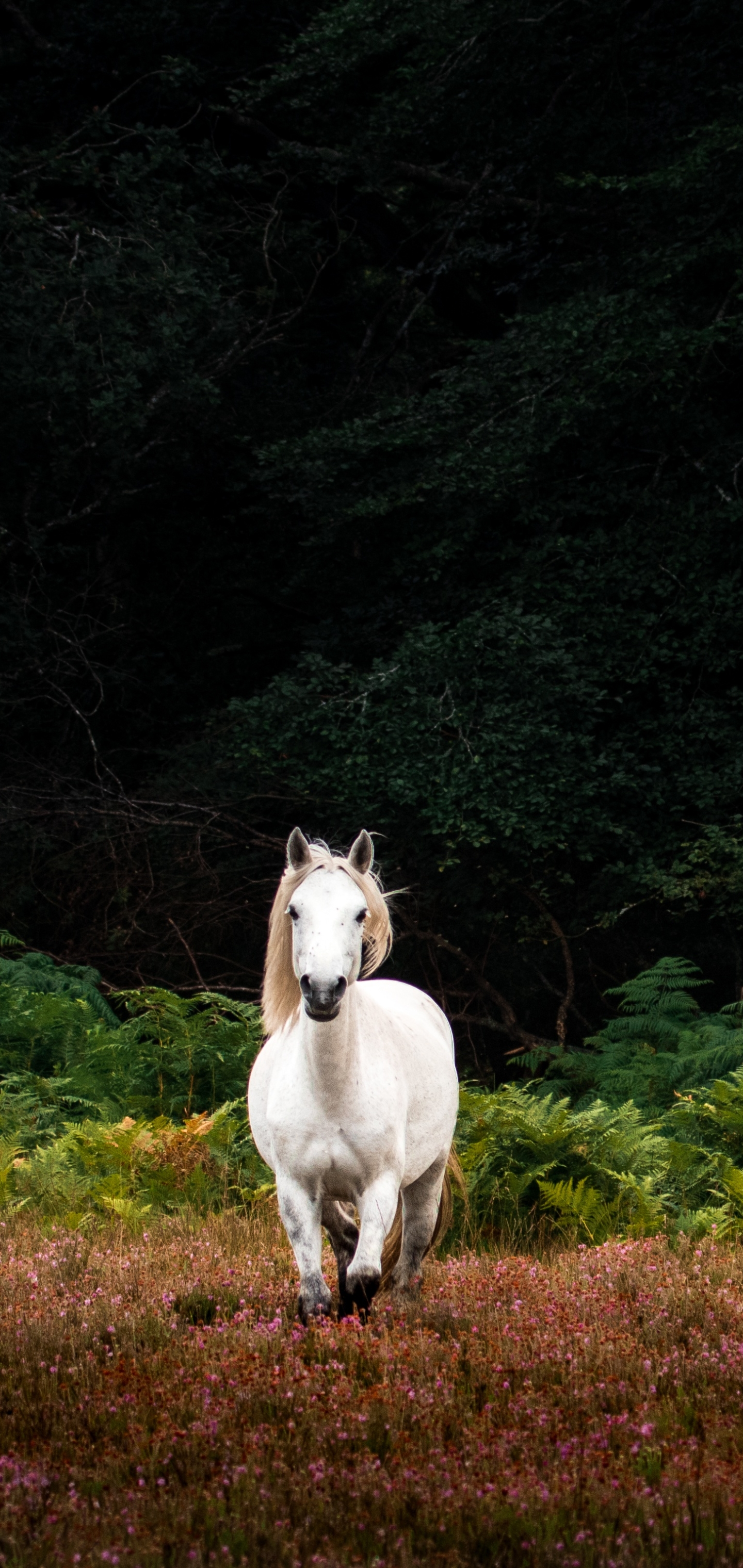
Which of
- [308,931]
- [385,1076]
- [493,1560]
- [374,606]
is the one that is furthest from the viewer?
[374,606]

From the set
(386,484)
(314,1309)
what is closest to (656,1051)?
(386,484)

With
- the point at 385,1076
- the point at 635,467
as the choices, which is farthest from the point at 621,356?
the point at 385,1076

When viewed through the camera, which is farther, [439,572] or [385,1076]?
[439,572]

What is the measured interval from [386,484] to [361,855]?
9.76 metres

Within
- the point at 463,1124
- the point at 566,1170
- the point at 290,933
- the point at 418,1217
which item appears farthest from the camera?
the point at 463,1124

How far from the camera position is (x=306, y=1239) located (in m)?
4.43

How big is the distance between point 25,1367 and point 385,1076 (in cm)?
154

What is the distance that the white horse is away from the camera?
4.24 meters

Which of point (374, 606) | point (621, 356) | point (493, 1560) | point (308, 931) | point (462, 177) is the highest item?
point (462, 177)

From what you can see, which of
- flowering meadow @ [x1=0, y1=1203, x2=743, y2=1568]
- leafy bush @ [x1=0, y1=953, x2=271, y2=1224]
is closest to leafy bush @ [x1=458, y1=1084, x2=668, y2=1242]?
flowering meadow @ [x1=0, y1=1203, x2=743, y2=1568]

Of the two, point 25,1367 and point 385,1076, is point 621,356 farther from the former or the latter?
point 25,1367

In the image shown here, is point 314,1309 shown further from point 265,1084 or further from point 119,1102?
point 119,1102

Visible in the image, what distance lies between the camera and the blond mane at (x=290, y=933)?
14.8ft

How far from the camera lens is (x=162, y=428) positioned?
14648 millimetres
